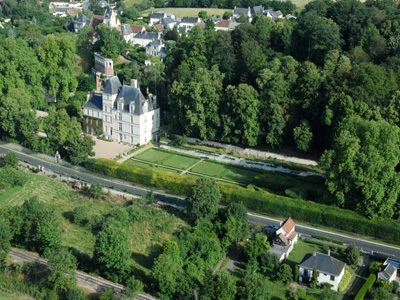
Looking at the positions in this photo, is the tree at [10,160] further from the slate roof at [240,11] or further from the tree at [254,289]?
the slate roof at [240,11]

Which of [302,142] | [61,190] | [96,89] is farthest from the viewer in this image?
[96,89]

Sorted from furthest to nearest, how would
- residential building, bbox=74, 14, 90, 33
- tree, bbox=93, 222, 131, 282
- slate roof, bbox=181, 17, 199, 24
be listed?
→ 1. slate roof, bbox=181, 17, 199, 24
2. residential building, bbox=74, 14, 90, 33
3. tree, bbox=93, 222, 131, 282

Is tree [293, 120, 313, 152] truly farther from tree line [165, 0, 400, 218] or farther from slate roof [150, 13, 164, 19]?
slate roof [150, 13, 164, 19]

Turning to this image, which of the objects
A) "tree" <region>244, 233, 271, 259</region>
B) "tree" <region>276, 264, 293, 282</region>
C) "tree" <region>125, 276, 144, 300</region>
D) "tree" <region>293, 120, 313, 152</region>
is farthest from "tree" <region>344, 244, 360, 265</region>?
"tree" <region>293, 120, 313, 152</region>

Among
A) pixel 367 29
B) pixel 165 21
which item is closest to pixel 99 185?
pixel 367 29

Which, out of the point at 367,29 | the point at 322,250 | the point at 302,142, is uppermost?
the point at 367,29

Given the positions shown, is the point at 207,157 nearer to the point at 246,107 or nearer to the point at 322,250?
the point at 246,107

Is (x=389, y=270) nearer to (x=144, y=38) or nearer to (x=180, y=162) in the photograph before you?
(x=180, y=162)
